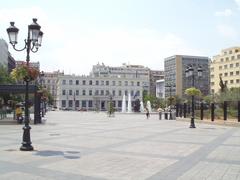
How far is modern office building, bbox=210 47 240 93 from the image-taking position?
118 meters

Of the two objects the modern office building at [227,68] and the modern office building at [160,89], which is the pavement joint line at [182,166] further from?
the modern office building at [160,89]

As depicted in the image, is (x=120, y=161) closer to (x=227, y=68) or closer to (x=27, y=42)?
(x=27, y=42)

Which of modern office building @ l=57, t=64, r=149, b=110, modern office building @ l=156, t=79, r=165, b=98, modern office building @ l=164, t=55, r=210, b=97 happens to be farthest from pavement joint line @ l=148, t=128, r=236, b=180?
modern office building @ l=156, t=79, r=165, b=98

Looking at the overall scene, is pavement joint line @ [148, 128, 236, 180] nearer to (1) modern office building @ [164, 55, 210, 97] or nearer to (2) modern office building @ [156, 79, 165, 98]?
(1) modern office building @ [164, 55, 210, 97]

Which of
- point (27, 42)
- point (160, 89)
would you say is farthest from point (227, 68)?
point (27, 42)

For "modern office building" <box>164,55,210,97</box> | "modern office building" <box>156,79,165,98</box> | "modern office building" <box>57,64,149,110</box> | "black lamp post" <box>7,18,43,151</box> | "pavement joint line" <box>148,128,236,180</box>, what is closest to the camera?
"pavement joint line" <box>148,128,236,180</box>

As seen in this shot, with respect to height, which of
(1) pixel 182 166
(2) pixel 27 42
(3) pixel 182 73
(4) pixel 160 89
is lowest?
(1) pixel 182 166

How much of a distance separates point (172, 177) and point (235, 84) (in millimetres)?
113158

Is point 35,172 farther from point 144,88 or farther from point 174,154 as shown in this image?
point 144,88

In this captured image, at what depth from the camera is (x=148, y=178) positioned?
9375 mm

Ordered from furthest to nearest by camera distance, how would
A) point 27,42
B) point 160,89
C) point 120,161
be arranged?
point 160,89 < point 27,42 < point 120,161

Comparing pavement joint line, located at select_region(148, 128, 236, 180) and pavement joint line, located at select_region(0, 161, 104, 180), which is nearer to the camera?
pavement joint line, located at select_region(0, 161, 104, 180)

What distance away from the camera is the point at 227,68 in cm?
12250

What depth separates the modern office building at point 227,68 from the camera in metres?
118
